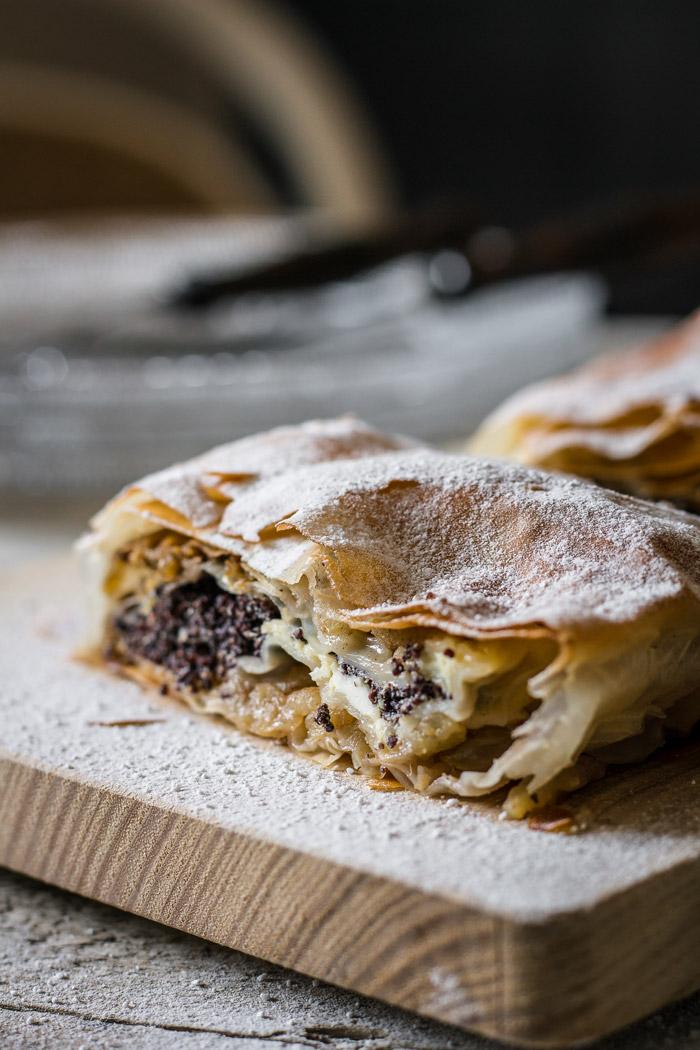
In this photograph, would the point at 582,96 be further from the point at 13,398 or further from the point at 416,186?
the point at 13,398

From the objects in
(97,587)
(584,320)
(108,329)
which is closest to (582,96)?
(584,320)

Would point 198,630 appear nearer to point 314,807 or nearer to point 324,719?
point 324,719

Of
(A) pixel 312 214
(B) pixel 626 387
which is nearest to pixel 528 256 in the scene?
(B) pixel 626 387

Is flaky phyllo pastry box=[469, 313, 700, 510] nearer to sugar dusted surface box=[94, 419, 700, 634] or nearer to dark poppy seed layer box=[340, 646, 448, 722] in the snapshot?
sugar dusted surface box=[94, 419, 700, 634]

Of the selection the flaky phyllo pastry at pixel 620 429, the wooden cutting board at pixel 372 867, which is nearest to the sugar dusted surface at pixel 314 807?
the wooden cutting board at pixel 372 867

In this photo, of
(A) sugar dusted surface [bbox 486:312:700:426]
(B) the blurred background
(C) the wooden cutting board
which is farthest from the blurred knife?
(C) the wooden cutting board

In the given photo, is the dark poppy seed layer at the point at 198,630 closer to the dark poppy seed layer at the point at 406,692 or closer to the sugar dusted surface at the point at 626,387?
the dark poppy seed layer at the point at 406,692
